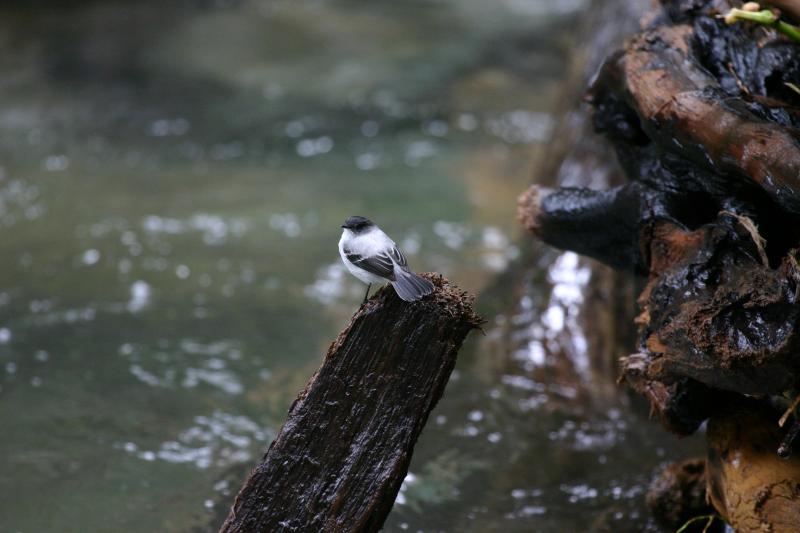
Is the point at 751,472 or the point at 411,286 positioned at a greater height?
the point at 411,286

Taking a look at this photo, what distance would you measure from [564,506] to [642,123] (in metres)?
1.72

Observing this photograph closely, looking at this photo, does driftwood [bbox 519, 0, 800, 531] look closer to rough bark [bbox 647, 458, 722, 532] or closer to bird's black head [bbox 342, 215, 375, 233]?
rough bark [bbox 647, 458, 722, 532]

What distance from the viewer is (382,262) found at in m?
2.86

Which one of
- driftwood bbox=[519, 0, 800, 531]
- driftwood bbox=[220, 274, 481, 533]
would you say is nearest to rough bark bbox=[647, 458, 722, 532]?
driftwood bbox=[519, 0, 800, 531]

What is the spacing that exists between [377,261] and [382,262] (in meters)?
0.02

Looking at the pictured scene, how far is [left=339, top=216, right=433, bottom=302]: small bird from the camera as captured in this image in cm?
273

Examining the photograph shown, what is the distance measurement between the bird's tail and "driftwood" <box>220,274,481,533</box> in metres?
0.05

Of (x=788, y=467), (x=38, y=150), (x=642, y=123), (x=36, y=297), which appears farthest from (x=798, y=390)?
(x=38, y=150)

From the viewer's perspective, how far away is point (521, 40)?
12125 mm

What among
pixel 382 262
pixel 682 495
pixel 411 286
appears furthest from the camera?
pixel 682 495

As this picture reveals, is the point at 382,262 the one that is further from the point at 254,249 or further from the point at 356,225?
the point at 254,249

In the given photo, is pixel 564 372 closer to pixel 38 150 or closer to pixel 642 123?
pixel 642 123

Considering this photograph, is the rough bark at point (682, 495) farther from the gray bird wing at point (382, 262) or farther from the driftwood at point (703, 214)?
the gray bird wing at point (382, 262)

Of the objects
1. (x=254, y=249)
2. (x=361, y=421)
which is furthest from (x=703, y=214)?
(x=254, y=249)
